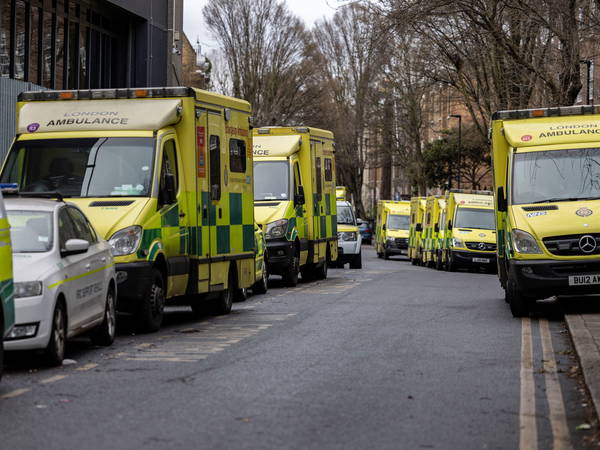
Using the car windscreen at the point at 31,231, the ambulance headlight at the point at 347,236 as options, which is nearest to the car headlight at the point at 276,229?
the car windscreen at the point at 31,231

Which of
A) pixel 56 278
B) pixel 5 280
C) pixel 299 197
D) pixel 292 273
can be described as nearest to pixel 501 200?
pixel 299 197

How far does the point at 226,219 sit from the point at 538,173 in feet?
14.4

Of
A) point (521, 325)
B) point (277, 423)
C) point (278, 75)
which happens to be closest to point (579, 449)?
point (277, 423)

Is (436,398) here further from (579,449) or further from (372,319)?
(372,319)

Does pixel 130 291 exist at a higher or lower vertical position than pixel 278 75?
lower

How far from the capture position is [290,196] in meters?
23.8

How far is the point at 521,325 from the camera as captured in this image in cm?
1561

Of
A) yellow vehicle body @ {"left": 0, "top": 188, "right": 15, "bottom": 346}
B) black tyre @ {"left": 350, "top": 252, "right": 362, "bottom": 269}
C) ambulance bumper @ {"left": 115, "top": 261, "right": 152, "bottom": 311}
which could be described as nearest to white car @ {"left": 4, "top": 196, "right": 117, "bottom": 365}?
ambulance bumper @ {"left": 115, "top": 261, "right": 152, "bottom": 311}

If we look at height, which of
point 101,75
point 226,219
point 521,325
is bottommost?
point 521,325

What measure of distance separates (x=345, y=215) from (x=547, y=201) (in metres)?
20.5

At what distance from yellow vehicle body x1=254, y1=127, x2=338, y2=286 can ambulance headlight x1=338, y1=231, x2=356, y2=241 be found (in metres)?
9.43

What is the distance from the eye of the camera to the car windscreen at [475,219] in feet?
121

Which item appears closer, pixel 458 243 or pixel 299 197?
pixel 299 197

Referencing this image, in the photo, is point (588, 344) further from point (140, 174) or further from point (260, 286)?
point (260, 286)
